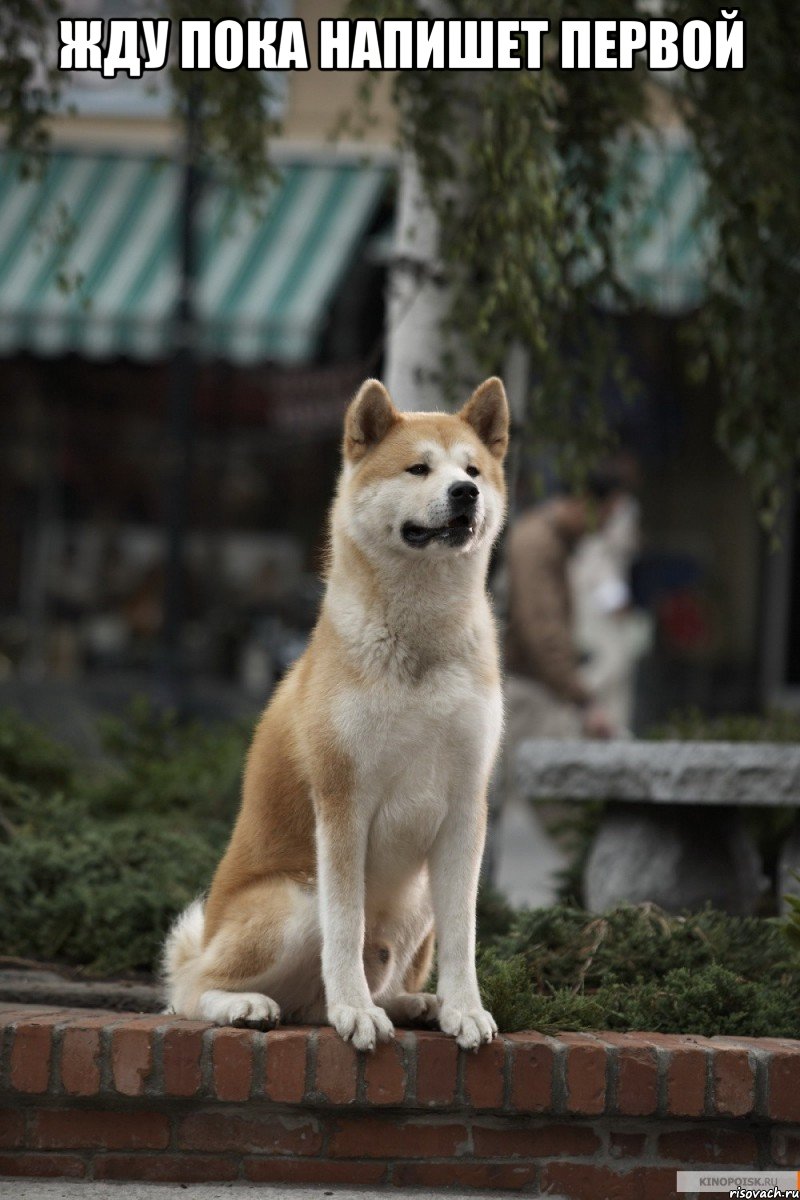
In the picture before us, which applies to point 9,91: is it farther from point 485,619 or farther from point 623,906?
point 623,906

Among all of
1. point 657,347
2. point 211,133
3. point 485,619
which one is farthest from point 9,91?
point 657,347

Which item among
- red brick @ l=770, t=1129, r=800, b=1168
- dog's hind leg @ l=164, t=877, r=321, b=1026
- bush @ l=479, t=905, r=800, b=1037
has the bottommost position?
red brick @ l=770, t=1129, r=800, b=1168

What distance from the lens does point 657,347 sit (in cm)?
1326

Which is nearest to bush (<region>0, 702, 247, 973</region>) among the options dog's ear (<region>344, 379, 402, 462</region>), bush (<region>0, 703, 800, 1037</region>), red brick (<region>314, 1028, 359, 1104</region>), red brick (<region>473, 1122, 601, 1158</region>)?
bush (<region>0, 703, 800, 1037</region>)

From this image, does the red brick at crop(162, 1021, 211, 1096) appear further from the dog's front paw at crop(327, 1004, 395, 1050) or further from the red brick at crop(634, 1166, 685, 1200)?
the red brick at crop(634, 1166, 685, 1200)

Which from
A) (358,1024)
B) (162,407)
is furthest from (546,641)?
(162,407)

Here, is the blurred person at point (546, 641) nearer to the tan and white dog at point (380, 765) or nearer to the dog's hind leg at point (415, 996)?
the dog's hind leg at point (415, 996)

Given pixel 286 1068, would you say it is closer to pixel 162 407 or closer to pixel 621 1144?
pixel 621 1144

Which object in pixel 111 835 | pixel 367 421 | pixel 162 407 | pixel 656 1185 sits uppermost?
pixel 162 407

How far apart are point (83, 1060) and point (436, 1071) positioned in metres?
0.78

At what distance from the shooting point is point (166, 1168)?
3453 mm

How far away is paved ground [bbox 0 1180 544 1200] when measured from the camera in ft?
10.9

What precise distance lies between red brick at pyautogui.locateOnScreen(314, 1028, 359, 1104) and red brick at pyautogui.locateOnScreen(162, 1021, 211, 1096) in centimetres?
26

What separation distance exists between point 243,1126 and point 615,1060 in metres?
0.84
